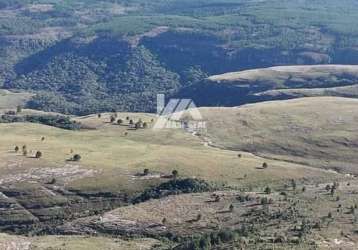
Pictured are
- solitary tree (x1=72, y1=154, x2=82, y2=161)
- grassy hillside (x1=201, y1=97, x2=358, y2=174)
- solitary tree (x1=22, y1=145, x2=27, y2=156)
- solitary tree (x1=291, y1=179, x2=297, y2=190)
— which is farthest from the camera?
grassy hillside (x1=201, y1=97, x2=358, y2=174)

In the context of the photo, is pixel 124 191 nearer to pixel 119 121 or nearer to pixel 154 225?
pixel 154 225

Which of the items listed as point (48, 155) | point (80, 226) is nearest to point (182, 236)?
point (80, 226)

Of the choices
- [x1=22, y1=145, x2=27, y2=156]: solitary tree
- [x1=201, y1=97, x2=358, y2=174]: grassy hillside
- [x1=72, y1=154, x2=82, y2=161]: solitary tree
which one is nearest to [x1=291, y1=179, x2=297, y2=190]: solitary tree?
[x1=201, y1=97, x2=358, y2=174]: grassy hillside

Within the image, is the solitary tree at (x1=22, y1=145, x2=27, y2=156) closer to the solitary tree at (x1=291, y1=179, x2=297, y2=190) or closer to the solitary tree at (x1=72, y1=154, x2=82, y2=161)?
A: the solitary tree at (x1=72, y1=154, x2=82, y2=161)

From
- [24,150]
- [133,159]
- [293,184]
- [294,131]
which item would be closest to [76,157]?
[133,159]

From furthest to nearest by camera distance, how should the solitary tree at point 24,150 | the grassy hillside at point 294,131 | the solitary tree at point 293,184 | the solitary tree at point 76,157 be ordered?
1. the grassy hillside at point 294,131
2. the solitary tree at point 24,150
3. the solitary tree at point 76,157
4. the solitary tree at point 293,184

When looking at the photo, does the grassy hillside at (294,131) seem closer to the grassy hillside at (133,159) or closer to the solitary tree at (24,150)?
the grassy hillside at (133,159)

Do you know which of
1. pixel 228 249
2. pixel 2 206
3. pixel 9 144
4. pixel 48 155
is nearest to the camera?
pixel 228 249

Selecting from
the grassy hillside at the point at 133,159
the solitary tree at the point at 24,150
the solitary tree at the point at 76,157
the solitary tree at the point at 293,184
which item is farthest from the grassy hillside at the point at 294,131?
the solitary tree at the point at 24,150
